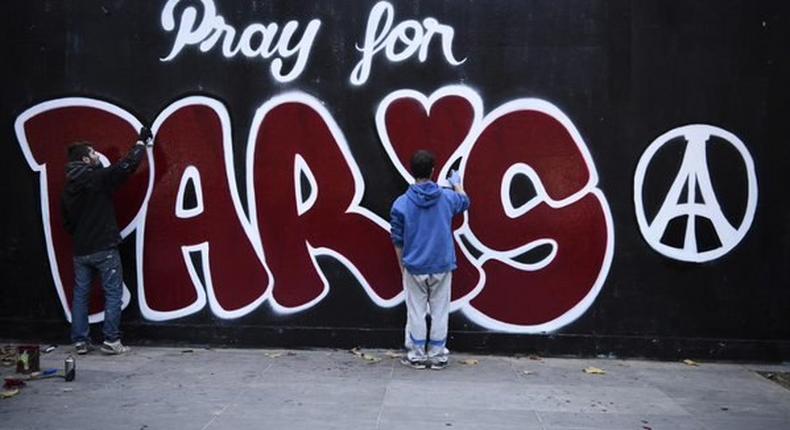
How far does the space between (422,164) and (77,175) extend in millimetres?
3151

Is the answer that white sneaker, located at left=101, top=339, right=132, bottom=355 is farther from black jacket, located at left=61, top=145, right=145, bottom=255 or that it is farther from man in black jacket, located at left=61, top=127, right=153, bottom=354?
black jacket, located at left=61, top=145, right=145, bottom=255

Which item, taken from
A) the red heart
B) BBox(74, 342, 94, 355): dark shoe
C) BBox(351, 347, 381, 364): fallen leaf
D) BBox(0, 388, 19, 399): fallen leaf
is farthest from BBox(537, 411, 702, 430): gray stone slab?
BBox(74, 342, 94, 355): dark shoe

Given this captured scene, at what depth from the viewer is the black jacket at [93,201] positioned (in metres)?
6.33

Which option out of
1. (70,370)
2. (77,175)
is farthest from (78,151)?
(70,370)

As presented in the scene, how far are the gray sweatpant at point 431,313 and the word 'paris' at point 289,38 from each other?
2.07 meters

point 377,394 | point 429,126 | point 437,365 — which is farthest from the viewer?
point 429,126

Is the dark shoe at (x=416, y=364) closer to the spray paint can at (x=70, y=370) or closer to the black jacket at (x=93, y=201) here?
the spray paint can at (x=70, y=370)

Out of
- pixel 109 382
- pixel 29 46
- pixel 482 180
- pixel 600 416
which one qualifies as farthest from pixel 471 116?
pixel 29 46

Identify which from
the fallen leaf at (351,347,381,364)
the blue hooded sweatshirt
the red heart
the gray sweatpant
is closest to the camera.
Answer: the blue hooded sweatshirt

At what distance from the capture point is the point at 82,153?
6441 millimetres

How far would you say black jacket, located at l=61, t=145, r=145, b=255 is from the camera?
6328mm

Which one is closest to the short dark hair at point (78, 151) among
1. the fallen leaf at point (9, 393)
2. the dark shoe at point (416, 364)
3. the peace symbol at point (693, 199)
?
the fallen leaf at point (9, 393)

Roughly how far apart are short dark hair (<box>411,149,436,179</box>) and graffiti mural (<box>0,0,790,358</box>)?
0.54 m

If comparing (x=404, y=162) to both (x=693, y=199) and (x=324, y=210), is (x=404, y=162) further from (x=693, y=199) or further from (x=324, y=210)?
(x=693, y=199)
